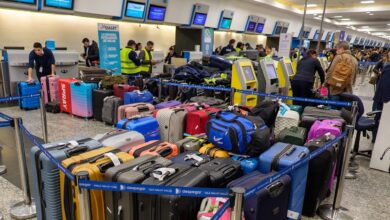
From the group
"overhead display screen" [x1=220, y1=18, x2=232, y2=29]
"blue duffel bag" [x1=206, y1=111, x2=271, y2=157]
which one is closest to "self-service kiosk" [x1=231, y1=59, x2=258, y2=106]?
"blue duffel bag" [x1=206, y1=111, x2=271, y2=157]

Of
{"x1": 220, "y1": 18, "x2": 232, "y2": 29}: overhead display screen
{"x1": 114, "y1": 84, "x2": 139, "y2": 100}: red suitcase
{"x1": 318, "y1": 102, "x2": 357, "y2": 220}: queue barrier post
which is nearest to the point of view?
{"x1": 318, "y1": 102, "x2": 357, "y2": 220}: queue barrier post

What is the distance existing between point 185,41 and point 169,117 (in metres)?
9.29

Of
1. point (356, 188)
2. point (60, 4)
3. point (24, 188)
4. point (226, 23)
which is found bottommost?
point (356, 188)

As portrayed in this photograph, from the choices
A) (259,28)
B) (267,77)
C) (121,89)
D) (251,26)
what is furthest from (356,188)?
(259,28)

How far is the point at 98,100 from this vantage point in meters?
5.69

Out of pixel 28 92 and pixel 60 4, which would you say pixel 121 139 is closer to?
pixel 28 92

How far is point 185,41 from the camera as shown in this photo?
12.6 metres

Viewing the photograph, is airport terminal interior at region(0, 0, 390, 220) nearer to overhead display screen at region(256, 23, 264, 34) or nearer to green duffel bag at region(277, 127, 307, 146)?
green duffel bag at region(277, 127, 307, 146)

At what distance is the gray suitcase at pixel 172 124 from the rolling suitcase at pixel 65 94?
10.1 ft

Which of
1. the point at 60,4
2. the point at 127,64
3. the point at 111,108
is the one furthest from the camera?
the point at 60,4

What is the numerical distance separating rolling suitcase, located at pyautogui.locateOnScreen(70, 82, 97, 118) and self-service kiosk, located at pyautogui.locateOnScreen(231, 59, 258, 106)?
278 centimetres

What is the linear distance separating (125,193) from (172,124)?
2.03 meters

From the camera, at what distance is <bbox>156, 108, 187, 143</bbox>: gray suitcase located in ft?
12.6

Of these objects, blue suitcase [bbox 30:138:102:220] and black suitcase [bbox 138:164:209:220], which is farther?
blue suitcase [bbox 30:138:102:220]
